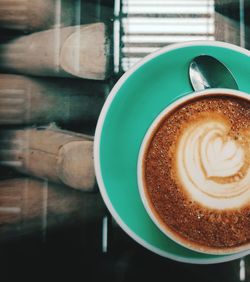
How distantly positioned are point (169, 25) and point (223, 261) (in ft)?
1.14

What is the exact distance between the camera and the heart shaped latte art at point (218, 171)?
0.54m

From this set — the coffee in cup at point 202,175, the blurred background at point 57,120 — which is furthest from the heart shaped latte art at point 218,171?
the blurred background at point 57,120

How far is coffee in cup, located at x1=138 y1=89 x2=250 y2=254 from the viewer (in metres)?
0.54

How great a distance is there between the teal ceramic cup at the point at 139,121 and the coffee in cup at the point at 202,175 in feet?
0.14

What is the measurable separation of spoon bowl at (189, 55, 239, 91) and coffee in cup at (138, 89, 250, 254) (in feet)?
0.17

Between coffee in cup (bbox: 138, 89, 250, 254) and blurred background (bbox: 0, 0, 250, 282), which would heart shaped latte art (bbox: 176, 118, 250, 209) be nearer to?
coffee in cup (bbox: 138, 89, 250, 254)

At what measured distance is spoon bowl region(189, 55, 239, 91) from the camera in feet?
1.88

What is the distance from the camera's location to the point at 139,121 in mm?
582

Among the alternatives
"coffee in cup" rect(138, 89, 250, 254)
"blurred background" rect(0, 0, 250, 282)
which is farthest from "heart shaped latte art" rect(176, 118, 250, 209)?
"blurred background" rect(0, 0, 250, 282)

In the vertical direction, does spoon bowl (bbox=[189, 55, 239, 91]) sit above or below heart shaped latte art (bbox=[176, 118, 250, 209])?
above

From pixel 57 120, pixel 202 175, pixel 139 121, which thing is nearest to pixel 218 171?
pixel 202 175

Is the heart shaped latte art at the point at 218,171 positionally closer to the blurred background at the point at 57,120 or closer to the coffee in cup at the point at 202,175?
the coffee in cup at the point at 202,175

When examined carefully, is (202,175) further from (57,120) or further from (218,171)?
(57,120)

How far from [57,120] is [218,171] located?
0.24 meters
